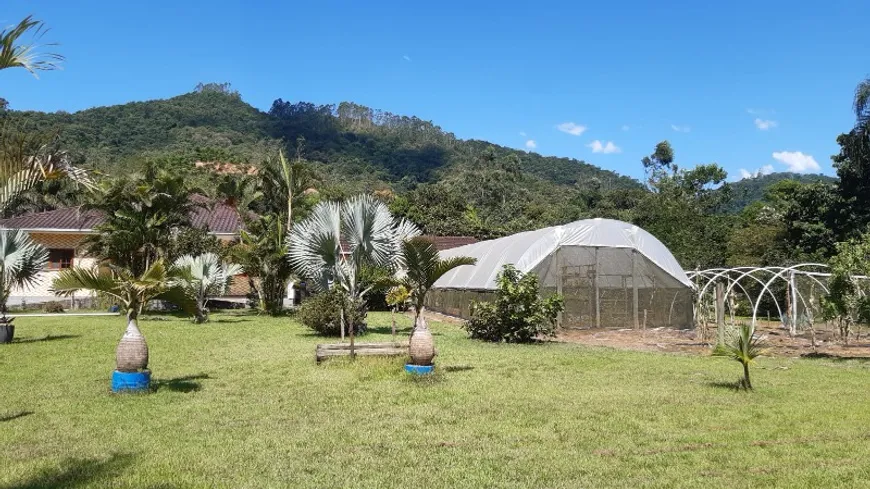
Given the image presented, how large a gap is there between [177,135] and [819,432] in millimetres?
83028

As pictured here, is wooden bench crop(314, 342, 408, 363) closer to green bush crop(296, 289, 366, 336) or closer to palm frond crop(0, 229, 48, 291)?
green bush crop(296, 289, 366, 336)

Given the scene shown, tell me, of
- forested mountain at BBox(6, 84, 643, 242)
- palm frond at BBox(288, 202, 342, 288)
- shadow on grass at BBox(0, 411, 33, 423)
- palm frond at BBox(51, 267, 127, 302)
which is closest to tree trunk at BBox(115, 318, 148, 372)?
palm frond at BBox(51, 267, 127, 302)

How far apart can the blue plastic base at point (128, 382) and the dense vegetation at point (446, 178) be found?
3.37 meters

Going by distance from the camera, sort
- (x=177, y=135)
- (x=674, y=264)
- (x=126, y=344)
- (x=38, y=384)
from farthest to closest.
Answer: (x=177, y=135)
(x=674, y=264)
(x=38, y=384)
(x=126, y=344)

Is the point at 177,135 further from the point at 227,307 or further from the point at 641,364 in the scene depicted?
the point at 641,364

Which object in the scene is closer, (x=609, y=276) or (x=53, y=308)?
(x=609, y=276)

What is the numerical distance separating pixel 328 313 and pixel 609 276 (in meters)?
8.86

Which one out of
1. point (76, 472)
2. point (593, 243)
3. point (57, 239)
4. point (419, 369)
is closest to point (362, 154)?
point (57, 239)

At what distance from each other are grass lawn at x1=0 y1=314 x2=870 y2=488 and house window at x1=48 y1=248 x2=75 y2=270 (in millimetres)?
22306

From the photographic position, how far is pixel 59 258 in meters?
32.8

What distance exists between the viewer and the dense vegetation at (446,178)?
32125 millimetres

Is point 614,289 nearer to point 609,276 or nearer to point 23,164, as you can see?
point 609,276

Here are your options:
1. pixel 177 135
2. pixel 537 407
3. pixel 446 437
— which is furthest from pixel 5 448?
pixel 177 135

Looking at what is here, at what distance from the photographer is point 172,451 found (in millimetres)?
6113
